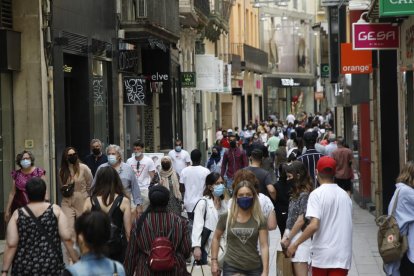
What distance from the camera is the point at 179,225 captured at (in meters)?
10.1

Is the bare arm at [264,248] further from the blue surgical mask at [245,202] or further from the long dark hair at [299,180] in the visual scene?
the long dark hair at [299,180]

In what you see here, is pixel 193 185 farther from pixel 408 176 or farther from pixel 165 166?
pixel 408 176

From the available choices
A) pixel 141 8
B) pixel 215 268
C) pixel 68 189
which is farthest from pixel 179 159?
pixel 215 268

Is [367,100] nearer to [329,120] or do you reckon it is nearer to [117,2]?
[117,2]

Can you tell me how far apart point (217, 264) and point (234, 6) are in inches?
2009

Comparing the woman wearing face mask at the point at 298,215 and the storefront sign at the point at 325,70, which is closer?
the woman wearing face mask at the point at 298,215

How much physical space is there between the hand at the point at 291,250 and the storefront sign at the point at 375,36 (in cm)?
770

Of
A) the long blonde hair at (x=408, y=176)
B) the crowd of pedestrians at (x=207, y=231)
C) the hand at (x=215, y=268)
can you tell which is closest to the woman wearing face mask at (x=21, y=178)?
the crowd of pedestrians at (x=207, y=231)

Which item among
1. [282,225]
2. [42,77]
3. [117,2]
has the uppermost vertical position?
[117,2]

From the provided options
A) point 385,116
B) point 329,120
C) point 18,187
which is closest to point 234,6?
point 329,120

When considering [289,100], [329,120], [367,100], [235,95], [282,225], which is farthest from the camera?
[289,100]

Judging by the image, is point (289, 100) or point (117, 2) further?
point (289, 100)

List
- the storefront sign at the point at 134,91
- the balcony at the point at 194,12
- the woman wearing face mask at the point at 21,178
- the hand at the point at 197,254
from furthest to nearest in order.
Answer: the balcony at the point at 194,12 < the storefront sign at the point at 134,91 < the woman wearing face mask at the point at 21,178 < the hand at the point at 197,254

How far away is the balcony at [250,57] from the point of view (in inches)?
2400
